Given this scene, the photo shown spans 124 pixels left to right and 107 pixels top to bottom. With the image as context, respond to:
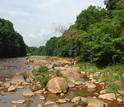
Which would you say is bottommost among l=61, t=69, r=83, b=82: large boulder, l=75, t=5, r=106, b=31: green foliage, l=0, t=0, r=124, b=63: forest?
l=61, t=69, r=83, b=82: large boulder

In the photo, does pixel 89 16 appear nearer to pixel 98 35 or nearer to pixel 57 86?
pixel 98 35

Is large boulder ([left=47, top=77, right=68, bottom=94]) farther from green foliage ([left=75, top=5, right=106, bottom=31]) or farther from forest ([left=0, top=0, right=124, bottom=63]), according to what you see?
green foliage ([left=75, top=5, right=106, bottom=31])

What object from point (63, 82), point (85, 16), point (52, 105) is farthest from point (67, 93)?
point (85, 16)

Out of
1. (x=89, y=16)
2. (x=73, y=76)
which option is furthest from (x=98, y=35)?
(x=89, y=16)

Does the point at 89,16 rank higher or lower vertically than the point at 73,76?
higher

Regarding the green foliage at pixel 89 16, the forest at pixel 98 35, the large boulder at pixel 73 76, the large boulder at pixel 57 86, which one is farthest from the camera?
the green foliage at pixel 89 16

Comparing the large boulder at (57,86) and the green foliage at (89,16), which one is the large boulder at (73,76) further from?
the green foliage at (89,16)

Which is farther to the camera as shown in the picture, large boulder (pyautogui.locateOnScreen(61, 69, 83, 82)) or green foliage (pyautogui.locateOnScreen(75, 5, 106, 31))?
green foliage (pyautogui.locateOnScreen(75, 5, 106, 31))

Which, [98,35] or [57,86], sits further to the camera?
[98,35]

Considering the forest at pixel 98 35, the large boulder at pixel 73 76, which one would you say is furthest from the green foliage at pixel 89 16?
the large boulder at pixel 73 76

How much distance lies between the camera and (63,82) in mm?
7539

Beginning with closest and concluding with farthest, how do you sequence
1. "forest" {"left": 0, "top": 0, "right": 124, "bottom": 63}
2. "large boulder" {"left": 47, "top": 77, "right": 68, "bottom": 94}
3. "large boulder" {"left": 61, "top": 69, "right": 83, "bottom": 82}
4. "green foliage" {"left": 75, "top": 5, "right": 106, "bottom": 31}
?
"large boulder" {"left": 47, "top": 77, "right": 68, "bottom": 94} < "large boulder" {"left": 61, "top": 69, "right": 83, "bottom": 82} < "forest" {"left": 0, "top": 0, "right": 124, "bottom": 63} < "green foliage" {"left": 75, "top": 5, "right": 106, "bottom": 31}

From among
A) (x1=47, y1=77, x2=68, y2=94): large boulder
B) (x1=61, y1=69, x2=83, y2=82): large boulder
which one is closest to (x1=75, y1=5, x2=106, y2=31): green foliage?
(x1=61, y1=69, x2=83, y2=82): large boulder

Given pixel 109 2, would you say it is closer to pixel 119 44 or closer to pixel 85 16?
pixel 85 16
